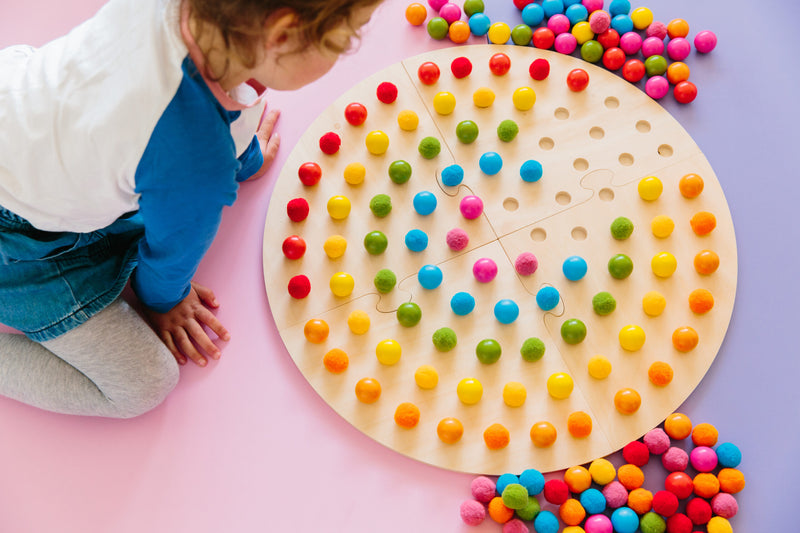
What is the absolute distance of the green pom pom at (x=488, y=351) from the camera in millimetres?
817

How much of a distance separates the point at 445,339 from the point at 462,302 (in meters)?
0.05

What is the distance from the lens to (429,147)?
3.02 ft

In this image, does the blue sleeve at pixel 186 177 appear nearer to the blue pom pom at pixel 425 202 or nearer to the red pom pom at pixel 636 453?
the blue pom pom at pixel 425 202

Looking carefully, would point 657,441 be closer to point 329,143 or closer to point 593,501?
point 593,501

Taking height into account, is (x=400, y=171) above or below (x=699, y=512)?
above

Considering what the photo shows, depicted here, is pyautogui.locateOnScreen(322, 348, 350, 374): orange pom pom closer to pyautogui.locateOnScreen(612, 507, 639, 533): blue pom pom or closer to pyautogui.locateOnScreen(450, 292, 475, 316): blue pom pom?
pyautogui.locateOnScreen(450, 292, 475, 316): blue pom pom

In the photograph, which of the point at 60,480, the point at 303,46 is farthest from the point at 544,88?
the point at 60,480

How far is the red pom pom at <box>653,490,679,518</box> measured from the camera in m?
0.75

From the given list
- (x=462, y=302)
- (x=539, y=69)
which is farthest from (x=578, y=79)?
(x=462, y=302)

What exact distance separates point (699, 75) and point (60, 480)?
1.04 m

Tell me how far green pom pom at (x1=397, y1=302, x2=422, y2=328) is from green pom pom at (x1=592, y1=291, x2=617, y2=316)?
0.73 feet

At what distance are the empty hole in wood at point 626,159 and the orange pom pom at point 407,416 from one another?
0.44 m

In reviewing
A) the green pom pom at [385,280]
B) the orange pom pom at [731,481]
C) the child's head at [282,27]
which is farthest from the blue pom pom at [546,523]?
the child's head at [282,27]

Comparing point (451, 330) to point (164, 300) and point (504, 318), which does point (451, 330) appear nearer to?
point (504, 318)
